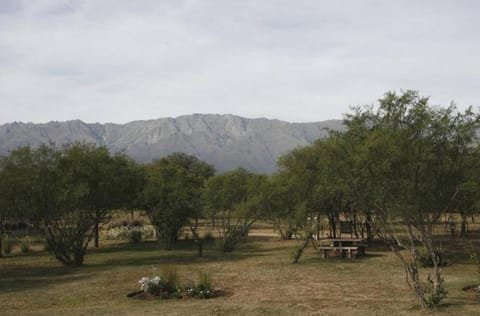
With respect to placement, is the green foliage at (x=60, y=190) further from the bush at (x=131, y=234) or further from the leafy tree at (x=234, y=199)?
the bush at (x=131, y=234)

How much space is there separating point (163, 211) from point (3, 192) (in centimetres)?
1085

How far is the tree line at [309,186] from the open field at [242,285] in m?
1.18

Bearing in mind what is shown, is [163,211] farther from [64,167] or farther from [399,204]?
[399,204]

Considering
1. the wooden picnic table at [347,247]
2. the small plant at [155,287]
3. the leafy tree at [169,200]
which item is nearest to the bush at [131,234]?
the leafy tree at [169,200]

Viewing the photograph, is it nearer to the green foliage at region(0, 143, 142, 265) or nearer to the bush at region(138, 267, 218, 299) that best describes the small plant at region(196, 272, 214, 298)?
the bush at region(138, 267, 218, 299)

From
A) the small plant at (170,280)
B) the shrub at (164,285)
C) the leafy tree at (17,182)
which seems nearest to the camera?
the shrub at (164,285)

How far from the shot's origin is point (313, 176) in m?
32.9

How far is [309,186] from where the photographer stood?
32.8 metres

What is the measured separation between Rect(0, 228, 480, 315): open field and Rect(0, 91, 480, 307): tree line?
1.18 m

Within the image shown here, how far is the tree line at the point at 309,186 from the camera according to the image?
15.5 meters

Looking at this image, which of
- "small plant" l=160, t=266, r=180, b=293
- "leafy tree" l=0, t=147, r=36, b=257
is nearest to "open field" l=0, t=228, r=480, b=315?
"small plant" l=160, t=266, r=180, b=293

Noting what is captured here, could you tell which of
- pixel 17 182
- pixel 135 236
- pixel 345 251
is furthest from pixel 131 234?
pixel 345 251

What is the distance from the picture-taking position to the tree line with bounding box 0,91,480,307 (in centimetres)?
1547

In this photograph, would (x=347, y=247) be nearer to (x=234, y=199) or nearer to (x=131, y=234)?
(x=234, y=199)
